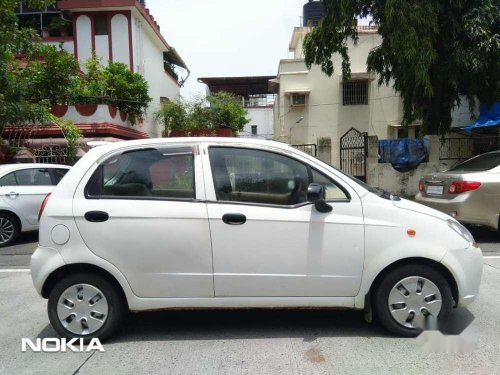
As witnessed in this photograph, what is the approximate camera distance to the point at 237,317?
4.48m

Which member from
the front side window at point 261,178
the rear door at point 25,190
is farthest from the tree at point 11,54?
the front side window at point 261,178

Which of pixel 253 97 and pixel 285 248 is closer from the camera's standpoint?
pixel 285 248

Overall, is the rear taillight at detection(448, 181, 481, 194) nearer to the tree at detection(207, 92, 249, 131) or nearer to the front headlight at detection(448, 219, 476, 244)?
the front headlight at detection(448, 219, 476, 244)

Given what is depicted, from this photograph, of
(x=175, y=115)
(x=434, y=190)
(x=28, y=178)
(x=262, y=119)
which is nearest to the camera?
(x=434, y=190)

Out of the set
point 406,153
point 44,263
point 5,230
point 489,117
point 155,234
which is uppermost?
point 489,117

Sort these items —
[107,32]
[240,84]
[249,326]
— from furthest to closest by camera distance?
[240,84], [107,32], [249,326]

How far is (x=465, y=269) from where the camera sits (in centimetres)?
390

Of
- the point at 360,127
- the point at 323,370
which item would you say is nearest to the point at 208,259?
the point at 323,370

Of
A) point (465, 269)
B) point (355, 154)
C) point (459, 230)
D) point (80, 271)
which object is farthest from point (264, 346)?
point (355, 154)

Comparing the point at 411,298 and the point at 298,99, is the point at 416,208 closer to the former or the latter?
the point at 411,298

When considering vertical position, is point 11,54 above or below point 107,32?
below

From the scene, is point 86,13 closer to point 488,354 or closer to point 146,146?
point 146,146

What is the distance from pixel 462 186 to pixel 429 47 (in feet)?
19.3

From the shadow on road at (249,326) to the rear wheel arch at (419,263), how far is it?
410 millimetres
